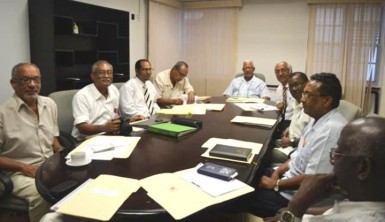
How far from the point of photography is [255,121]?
100 inches

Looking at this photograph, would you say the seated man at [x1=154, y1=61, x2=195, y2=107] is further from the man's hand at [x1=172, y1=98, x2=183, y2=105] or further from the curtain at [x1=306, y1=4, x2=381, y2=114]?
the curtain at [x1=306, y1=4, x2=381, y2=114]

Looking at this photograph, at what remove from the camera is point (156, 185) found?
125 centimetres

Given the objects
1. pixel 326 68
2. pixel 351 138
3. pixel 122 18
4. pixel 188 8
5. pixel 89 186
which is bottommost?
pixel 89 186

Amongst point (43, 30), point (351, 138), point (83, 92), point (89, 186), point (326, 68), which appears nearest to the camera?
point (351, 138)

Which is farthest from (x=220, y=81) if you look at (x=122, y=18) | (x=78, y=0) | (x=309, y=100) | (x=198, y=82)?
(x=309, y=100)

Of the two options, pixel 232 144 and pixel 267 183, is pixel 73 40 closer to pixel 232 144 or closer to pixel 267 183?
pixel 232 144

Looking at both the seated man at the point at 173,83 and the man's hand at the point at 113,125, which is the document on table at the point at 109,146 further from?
the seated man at the point at 173,83

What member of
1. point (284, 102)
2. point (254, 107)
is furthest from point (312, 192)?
point (284, 102)

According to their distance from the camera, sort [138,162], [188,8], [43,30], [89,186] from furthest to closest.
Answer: [188,8]
[43,30]
[138,162]
[89,186]

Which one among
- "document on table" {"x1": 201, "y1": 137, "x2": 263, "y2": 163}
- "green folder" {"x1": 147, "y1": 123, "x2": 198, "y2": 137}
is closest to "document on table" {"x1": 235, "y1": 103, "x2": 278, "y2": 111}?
"green folder" {"x1": 147, "y1": 123, "x2": 198, "y2": 137}

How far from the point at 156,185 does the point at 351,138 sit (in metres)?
0.74

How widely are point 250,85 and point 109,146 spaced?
3.15 m

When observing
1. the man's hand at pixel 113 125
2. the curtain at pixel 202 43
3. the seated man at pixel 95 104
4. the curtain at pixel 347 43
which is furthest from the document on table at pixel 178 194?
the curtain at pixel 347 43

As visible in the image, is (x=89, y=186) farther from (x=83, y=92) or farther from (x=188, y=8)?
(x=188, y=8)
